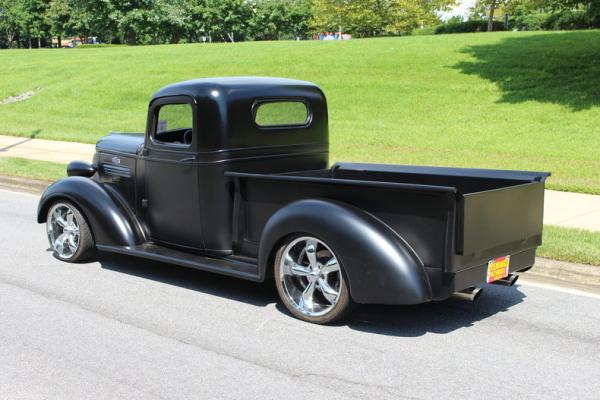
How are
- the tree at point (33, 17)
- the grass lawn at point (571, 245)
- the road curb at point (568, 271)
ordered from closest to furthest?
the road curb at point (568, 271) < the grass lawn at point (571, 245) < the tree at point (33, 17)

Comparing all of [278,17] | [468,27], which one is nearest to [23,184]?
[468,27]

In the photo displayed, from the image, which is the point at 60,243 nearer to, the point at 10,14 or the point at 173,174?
the point at 173,174

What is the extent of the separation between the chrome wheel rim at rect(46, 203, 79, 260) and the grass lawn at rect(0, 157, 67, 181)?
5.20 meters

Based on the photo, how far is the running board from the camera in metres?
6.11

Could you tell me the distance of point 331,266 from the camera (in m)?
5.58

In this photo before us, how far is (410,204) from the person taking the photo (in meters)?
5.18

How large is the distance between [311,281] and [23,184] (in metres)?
8.82

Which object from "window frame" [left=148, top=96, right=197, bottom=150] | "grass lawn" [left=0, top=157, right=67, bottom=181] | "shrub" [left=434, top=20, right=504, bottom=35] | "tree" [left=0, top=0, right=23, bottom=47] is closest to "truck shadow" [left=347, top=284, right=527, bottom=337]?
"window frame" [left=148, top=96, right=197, bottom=150]

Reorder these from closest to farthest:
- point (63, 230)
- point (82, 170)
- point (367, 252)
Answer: point (367, 252)
point (63, 230)
point (82, 170)

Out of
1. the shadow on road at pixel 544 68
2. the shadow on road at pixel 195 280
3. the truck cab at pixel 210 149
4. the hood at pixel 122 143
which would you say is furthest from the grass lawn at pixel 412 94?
the hood at pixel 122 143

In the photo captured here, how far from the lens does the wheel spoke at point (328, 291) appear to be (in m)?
5.64

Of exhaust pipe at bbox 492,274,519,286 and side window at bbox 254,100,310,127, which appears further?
side window at bbox 254,100,310,127

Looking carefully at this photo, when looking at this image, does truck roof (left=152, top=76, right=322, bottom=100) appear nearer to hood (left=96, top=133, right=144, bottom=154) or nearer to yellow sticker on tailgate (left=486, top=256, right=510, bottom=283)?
hood (left=96, top=133, right=144, bottom=154)

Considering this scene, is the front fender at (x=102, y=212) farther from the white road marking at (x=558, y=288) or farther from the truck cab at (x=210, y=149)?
the white road marking at (x=558, y=288)
